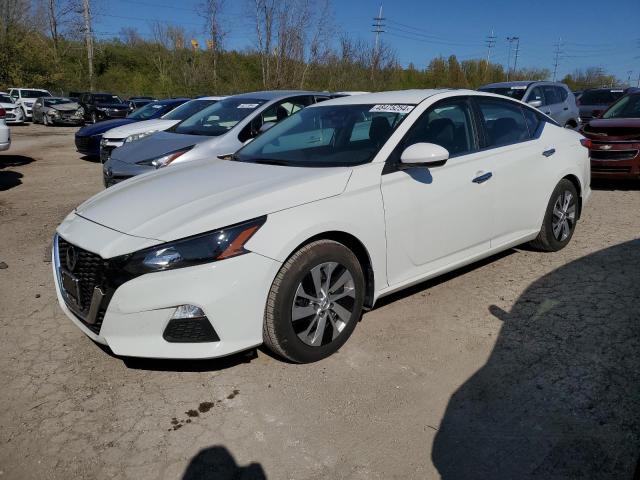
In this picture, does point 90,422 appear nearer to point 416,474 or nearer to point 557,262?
point 416,474

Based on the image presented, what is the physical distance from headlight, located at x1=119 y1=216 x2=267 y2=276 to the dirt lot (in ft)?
2.54

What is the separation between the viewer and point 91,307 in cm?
292

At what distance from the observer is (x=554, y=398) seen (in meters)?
2.84

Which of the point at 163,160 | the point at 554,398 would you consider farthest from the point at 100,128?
the point at 554,398

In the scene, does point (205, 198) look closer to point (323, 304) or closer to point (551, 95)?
point (323, 304)

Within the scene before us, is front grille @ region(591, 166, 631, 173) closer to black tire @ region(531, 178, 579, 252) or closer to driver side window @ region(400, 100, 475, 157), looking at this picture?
black tire @ region(531, 178, 579, 252)

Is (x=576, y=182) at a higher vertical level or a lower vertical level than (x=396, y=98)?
lower

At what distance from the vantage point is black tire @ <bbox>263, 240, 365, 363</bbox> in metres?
2.96

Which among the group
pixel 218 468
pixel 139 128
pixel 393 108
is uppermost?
pixel 393 108

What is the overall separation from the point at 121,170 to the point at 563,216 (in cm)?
524

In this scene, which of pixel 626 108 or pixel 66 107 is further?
pixel 66 107

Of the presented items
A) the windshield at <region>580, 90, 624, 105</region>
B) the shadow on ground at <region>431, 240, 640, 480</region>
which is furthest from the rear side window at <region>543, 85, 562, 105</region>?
the shadow on ground at <region>431, 240, 640, 480</region>

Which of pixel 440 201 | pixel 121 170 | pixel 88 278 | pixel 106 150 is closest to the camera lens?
pixel 88 278

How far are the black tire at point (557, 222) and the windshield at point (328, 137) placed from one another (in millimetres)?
1928
